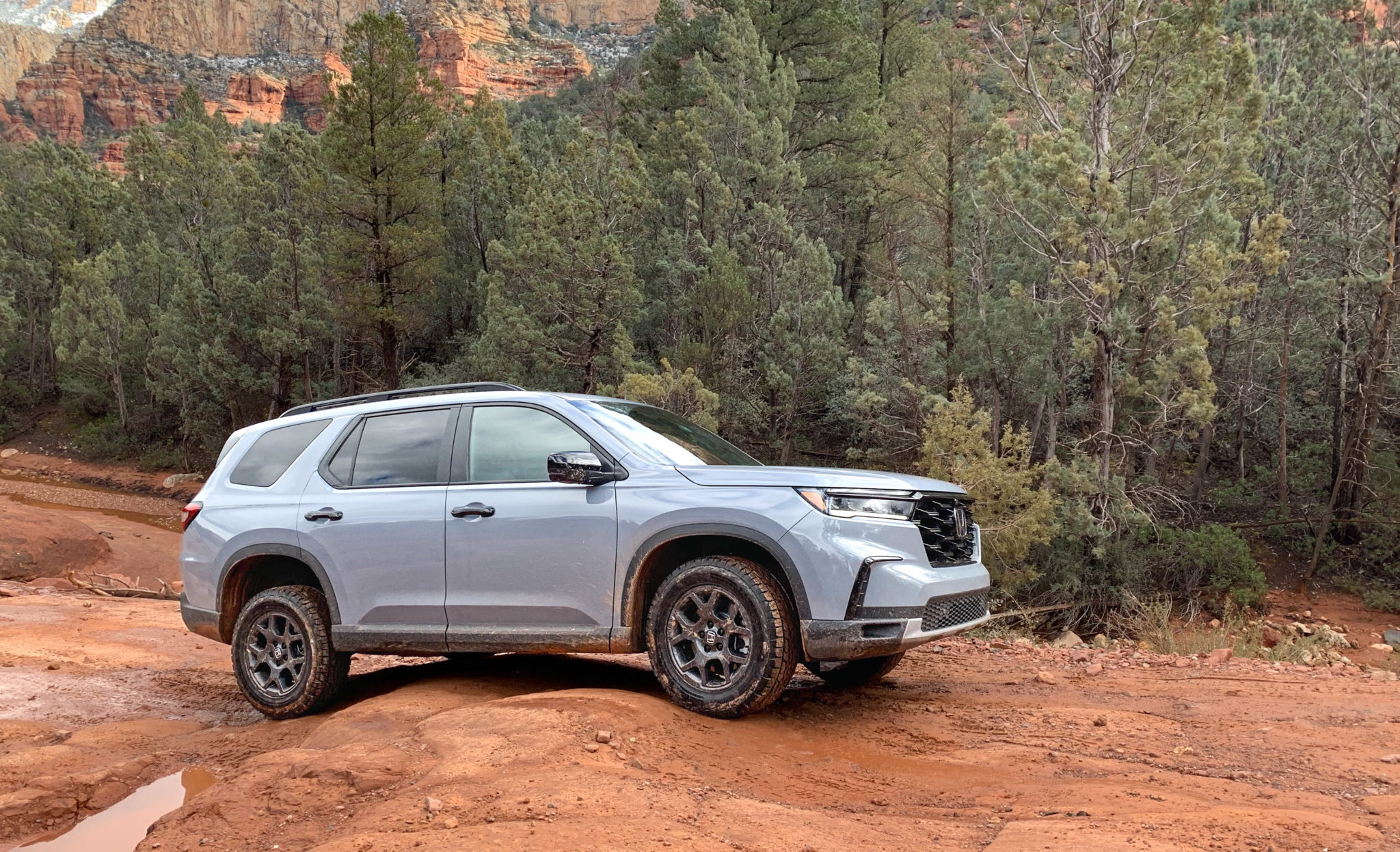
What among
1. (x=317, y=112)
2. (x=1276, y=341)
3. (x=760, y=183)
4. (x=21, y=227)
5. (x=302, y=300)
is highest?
(x=317, y=112)

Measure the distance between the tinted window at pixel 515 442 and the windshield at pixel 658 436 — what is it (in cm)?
21

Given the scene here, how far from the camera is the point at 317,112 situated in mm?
121750

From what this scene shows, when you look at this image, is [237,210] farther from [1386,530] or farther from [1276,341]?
[1386,530]

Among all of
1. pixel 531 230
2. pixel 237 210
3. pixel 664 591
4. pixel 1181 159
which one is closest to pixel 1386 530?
pixel 1181 159

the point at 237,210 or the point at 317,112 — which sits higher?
the point at 317,112

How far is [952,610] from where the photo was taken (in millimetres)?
5133

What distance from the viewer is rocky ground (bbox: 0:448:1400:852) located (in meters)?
3.53

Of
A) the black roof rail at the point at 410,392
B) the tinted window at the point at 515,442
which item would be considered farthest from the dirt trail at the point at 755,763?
the black roof rail at the point at 410,392

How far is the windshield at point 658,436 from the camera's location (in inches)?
217

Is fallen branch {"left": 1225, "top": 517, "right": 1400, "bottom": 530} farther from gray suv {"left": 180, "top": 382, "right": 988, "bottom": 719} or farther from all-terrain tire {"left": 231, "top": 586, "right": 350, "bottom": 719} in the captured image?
all-terrain tire {"left": 231, "top": 586, "right": 350, "bottom": 719}

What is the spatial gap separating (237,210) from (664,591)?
36.8 metres

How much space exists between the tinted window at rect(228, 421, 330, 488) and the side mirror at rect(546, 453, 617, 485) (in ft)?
7.06

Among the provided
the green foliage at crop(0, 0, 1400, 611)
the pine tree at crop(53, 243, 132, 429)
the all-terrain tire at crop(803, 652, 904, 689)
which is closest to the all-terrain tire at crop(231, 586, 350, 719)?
the all-terrain tire at crop(803, 652, 904, 689)

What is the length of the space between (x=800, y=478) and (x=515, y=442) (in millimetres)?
1816
